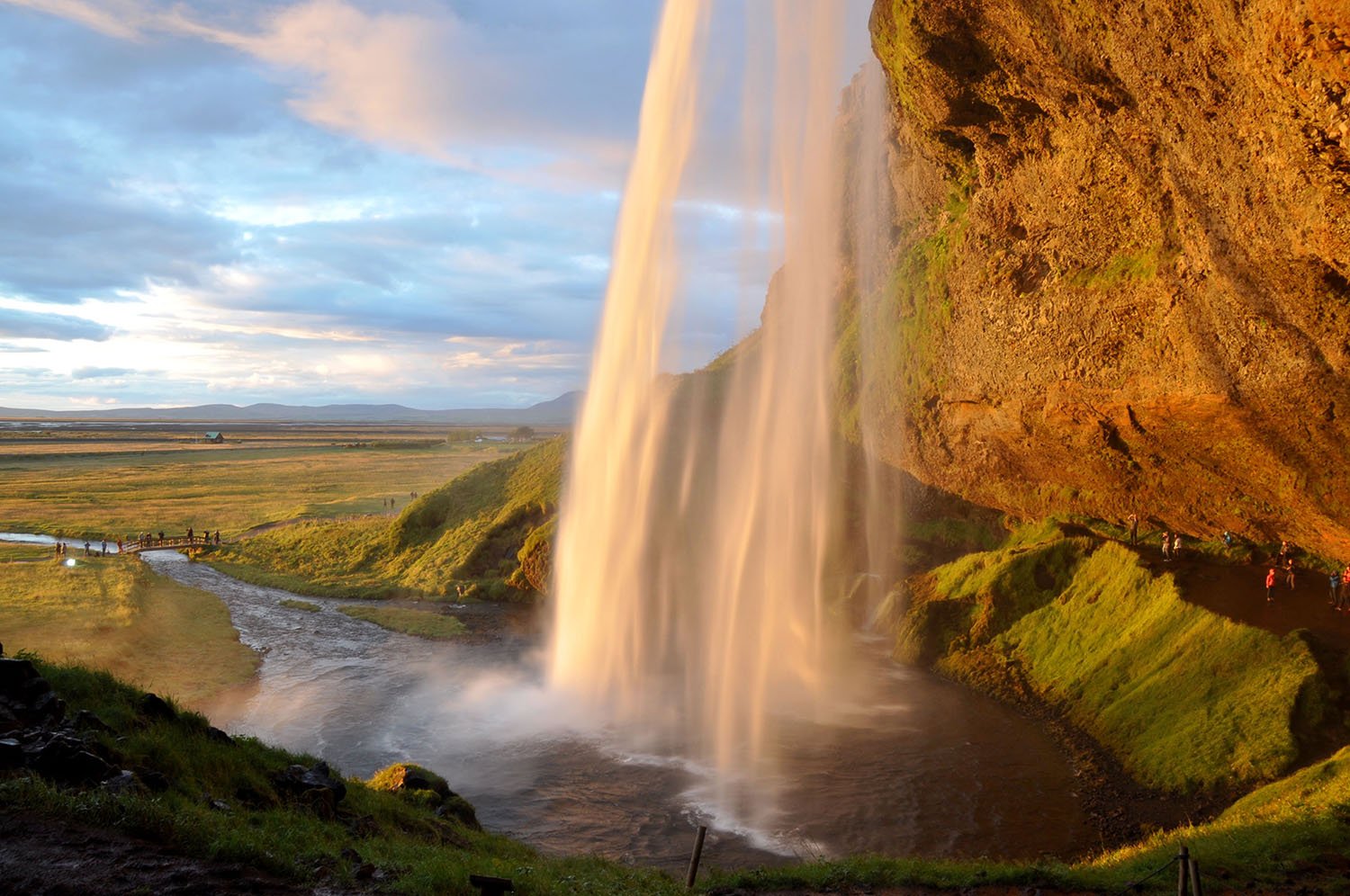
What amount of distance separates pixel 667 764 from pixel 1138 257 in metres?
19.6

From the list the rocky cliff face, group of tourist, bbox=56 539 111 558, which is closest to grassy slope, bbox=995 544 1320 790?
the rocky cliff face

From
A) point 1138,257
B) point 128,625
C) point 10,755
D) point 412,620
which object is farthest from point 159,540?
point 1138,257

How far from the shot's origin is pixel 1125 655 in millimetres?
23484

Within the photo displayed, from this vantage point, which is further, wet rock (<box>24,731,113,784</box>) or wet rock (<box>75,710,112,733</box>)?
wet rock (<box>75,710,112,733</box>)

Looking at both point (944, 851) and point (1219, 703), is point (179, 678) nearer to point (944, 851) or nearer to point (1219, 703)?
point (944, 851)

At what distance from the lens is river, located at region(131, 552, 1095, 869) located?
16844mm

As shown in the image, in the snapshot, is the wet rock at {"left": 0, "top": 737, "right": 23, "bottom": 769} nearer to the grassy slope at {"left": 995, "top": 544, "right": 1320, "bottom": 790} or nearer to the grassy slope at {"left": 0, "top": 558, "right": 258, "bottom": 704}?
the grassy slope at {"left": 0, "top": 558, "right": 258, "bottom": 704}

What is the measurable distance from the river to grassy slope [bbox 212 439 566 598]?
45.0 ft

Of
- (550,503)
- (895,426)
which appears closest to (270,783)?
(895,426)

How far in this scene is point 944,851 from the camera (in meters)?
16.3

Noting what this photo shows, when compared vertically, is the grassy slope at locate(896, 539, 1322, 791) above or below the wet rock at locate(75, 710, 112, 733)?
below

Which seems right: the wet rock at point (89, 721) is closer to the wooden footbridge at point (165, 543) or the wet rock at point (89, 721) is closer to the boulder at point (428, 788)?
the boulder at point (428, 788)

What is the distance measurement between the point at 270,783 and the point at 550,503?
114 feet

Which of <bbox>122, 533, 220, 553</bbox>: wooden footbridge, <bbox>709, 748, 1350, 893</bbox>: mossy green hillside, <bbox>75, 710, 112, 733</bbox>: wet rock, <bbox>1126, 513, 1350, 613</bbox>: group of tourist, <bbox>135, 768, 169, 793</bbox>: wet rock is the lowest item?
<bbox>122, 533, 220, 553</bbox>: wooden footbridge
